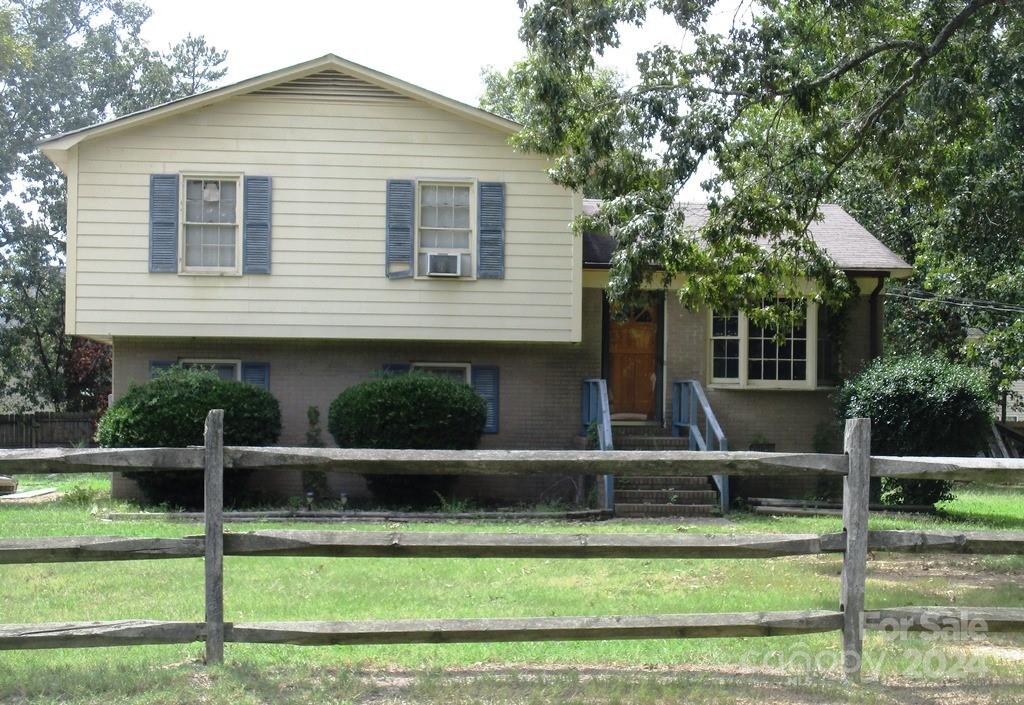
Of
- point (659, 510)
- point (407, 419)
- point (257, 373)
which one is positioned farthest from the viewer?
point (257, 373)

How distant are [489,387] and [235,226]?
4.90 metres

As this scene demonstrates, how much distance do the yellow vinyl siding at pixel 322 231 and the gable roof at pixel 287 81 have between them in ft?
0.69

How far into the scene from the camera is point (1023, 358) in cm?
2483

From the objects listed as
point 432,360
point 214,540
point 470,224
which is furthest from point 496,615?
point 432,360

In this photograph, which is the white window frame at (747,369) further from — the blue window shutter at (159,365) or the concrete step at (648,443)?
the blue window shutter at (159,365)

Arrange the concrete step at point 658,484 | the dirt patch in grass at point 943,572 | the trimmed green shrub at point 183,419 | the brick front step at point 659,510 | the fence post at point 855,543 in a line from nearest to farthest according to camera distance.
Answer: the fence post at point 855,543 → the dirt patch in grass at point 943,572 → the brick front step at point 659,510 → the trimmed green shrub at point 183,419 → the concrete step at point 658,484

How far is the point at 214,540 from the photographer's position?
21.1ft

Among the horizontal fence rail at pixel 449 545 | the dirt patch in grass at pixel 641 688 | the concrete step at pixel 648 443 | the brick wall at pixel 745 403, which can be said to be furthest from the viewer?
the brick wall at pixel 745 403

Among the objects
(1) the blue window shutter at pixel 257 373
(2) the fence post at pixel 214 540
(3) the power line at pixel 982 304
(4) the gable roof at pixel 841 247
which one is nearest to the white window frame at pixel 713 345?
(4) the gable roof at pixel 841 247

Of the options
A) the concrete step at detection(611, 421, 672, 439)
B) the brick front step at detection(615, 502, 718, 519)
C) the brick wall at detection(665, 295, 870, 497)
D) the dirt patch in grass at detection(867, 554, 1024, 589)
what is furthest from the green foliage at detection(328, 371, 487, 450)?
the dirt patch in grass at detection(867, 554, 1024, 589)

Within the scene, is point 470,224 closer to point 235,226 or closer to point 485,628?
point 235,226

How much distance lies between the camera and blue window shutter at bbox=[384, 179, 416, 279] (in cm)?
1881

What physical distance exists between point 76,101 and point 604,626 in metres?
45.3

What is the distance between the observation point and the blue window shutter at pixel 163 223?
18562mm
